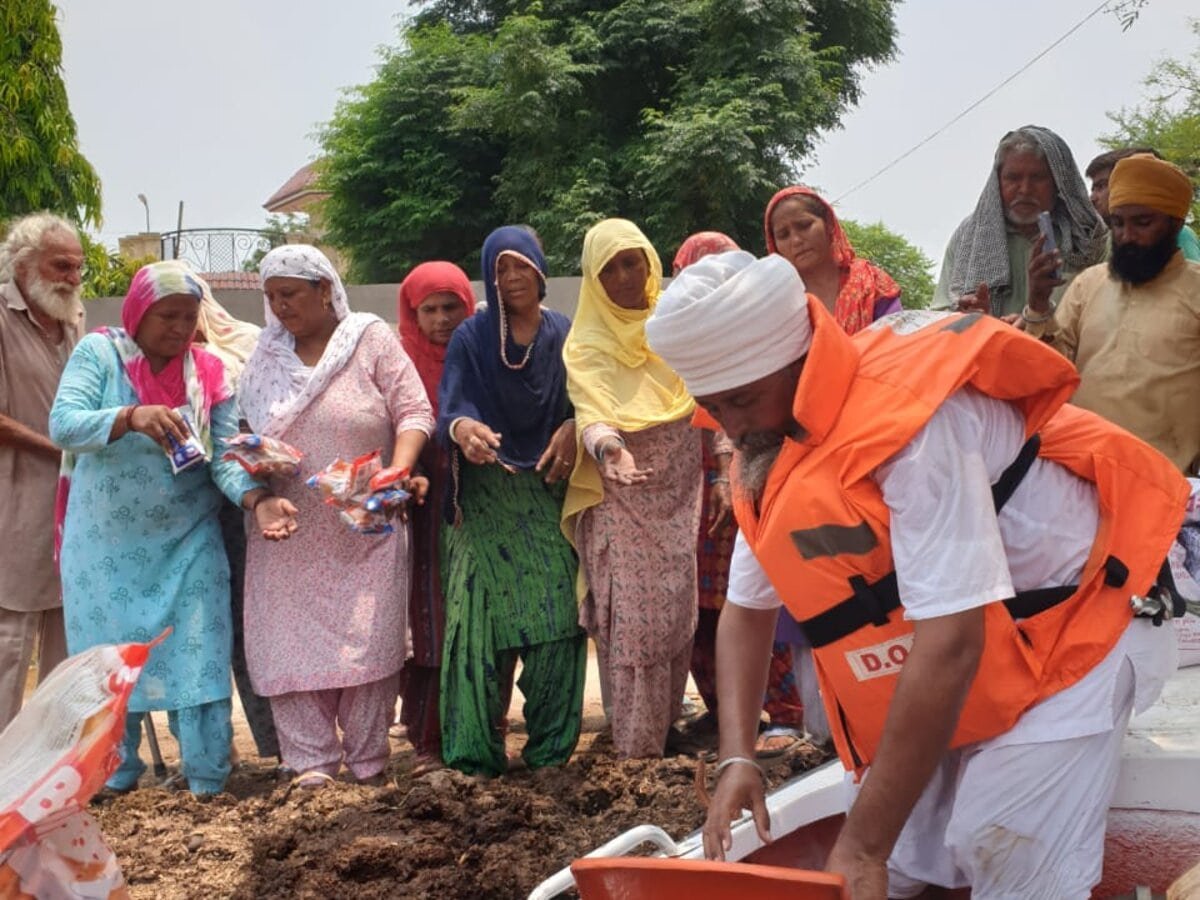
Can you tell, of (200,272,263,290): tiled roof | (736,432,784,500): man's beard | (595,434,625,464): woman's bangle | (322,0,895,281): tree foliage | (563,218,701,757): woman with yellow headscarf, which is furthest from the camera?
(322,0,895,281): tree foliage

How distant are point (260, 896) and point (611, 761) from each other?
1.36m

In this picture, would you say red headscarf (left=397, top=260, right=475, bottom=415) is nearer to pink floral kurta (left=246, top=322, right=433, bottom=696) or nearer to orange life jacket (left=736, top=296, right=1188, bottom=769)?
pink floral kurta (left=246, top=322, right=433, bottom=696)

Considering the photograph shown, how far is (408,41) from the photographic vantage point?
1115 inches

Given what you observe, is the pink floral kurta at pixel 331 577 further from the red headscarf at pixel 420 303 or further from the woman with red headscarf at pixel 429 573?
the red headscarf at pixel 420 303

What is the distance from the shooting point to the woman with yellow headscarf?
14.8ft

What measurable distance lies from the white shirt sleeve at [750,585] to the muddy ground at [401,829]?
1.34m

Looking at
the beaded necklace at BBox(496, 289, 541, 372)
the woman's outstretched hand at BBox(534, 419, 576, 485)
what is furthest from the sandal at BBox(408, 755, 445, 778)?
the beaded necklace at BBox(496, 289, 541, 372)

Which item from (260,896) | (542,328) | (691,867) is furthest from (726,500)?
(691,867)

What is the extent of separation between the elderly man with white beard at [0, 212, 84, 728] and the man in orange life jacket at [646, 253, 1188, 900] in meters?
3.65

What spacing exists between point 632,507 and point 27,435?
7.83ft

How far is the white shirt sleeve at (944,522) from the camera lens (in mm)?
1877

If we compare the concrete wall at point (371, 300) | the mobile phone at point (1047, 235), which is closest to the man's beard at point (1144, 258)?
the mobile phone at point (1047, 235)

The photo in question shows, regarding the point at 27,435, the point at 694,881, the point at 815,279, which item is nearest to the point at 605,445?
the point at 815,279

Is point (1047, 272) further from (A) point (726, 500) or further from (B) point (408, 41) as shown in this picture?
(B) point (408, 41)
